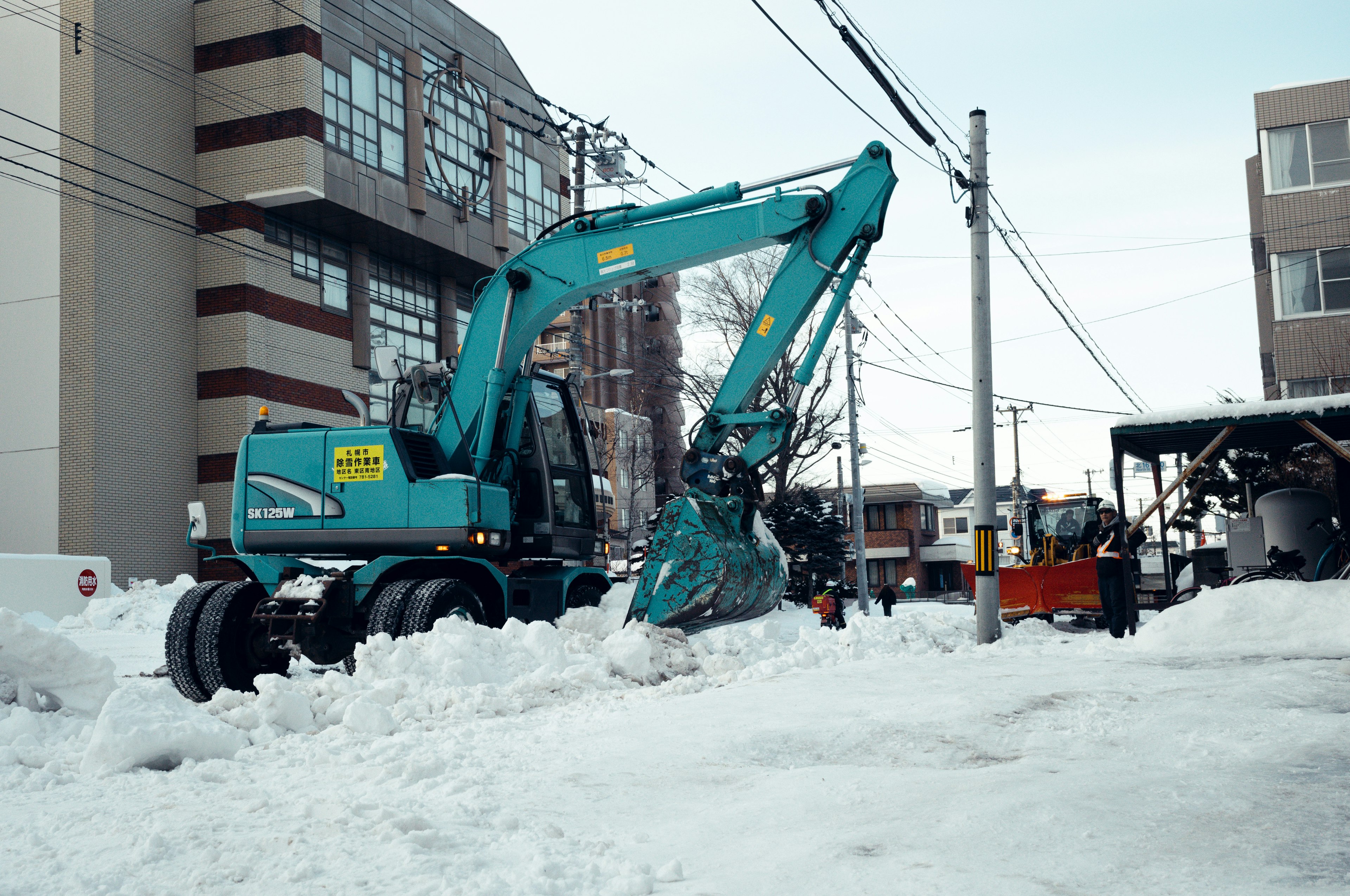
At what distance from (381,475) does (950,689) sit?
18.5 ft

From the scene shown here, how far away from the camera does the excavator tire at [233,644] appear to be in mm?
10086

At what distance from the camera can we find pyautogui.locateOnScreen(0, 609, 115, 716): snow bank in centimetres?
729

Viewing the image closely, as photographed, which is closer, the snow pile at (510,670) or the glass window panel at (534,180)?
the snow pile at (510,670)

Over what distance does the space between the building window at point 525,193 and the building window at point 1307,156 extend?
2049 centimetres

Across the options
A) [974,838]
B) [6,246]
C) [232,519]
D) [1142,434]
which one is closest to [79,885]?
[974,838]

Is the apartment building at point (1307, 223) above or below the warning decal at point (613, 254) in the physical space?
above

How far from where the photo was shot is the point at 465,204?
113 feet

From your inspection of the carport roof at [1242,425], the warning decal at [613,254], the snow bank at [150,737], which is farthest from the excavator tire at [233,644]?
the carport roof at [1242,425]

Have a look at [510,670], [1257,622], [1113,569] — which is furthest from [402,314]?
[1257,622]

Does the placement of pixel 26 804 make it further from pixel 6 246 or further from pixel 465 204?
pixel 465 204

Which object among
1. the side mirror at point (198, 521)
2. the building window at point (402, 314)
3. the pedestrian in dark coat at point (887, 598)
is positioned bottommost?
the pedestrian in dark coat at point (887, 598)

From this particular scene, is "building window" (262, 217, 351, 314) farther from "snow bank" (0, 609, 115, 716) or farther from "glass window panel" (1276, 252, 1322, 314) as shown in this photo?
"glass window panel" (1276, 252, 1322, 314)

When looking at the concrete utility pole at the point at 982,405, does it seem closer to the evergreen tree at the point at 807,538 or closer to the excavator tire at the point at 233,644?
the excavator tire at the point at 233,644

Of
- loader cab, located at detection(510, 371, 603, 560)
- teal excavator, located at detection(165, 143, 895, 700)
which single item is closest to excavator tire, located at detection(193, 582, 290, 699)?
teal excavator, located at detection(165, 143, 895, 700)
